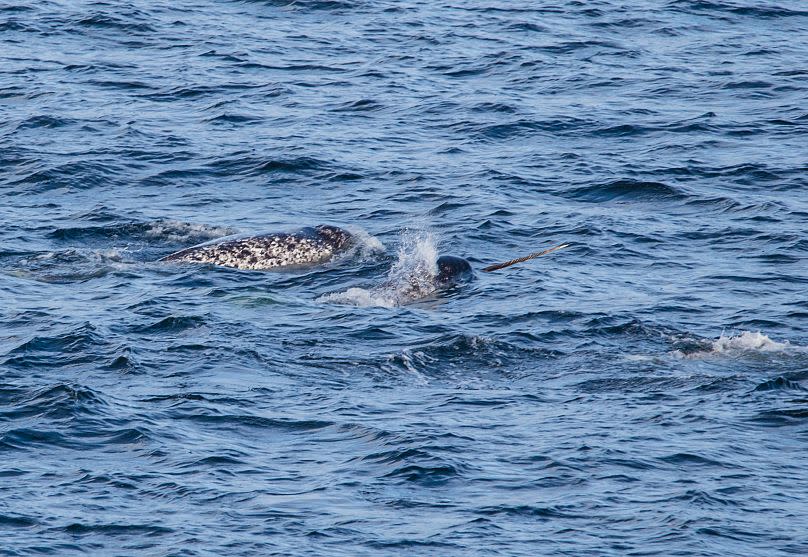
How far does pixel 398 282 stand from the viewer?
25.2m

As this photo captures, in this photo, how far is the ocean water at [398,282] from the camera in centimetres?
1689

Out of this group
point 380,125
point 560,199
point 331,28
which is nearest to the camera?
point 560,199

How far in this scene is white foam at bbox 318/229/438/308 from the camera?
2441 centimetres

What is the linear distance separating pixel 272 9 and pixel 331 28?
261 cm

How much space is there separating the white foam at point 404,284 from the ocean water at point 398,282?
9 cm

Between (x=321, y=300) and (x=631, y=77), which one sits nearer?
(x=321, y=300)

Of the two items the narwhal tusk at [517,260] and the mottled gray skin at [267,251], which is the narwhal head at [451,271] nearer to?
the narwhal tusk at [517,260]

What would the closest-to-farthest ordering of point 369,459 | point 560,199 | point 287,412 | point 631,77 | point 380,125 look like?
point 369,459, point 287,412, point 560,199, point 380,125, point 631,77

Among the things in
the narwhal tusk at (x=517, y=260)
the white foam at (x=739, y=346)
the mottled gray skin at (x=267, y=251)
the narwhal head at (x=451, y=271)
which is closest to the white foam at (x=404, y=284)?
the narwhal head at (x=451, y=271)

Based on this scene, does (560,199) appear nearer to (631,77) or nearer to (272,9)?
(631,77)

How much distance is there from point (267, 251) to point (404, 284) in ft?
9.02

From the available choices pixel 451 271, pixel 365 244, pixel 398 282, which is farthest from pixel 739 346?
pixel 365 244

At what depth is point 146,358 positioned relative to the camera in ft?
69.5

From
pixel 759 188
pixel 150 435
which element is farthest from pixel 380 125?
pixel 150 435
